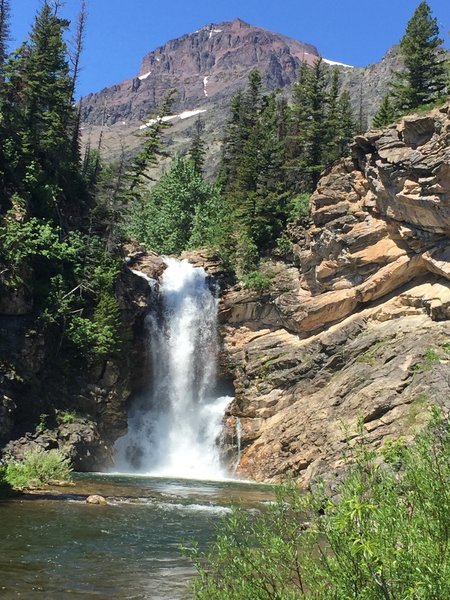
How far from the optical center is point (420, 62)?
39.5 m

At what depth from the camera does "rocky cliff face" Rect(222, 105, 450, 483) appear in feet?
84.3

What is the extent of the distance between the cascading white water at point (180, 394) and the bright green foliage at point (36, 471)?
427 inches

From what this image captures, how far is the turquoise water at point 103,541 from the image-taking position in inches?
373

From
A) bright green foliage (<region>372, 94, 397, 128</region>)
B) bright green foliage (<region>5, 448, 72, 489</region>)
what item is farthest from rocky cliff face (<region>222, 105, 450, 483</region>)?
bright green foliage (<region>5, 448, 72, 489</region>)

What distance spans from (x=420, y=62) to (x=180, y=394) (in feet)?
94.4

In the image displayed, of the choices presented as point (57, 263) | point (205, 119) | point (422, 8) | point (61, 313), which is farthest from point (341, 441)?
point (205, 119)

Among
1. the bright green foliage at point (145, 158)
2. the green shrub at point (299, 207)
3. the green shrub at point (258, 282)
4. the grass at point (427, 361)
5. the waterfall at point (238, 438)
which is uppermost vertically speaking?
the bright green foliage at point (145, 158)

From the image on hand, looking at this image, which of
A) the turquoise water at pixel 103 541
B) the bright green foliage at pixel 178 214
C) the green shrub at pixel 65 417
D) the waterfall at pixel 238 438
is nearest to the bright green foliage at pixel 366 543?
the turquoise water at pixel 103 541

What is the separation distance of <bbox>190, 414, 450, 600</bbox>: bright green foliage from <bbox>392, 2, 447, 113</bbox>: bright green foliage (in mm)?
39008

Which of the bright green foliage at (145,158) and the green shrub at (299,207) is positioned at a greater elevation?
the bright green foliage at (145,158)

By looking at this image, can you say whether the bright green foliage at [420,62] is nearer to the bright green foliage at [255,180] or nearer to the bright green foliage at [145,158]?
the bright green foliage at [255,180]

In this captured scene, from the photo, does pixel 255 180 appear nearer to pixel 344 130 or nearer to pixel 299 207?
pixel 299 207

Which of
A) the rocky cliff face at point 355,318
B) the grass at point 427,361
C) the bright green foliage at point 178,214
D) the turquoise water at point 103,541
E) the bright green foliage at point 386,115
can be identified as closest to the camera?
the turquoise water at point 103,541

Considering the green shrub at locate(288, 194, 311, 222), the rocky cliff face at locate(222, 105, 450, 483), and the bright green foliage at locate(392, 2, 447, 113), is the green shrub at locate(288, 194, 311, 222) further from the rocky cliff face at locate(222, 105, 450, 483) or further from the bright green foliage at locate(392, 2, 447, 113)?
the bright green foliage at locate(392, 2, 447, 113)
